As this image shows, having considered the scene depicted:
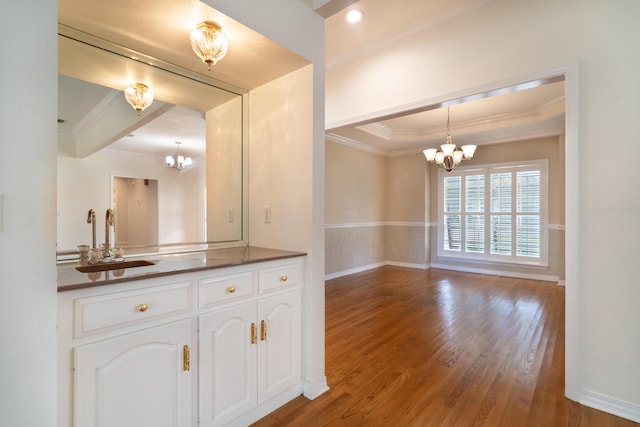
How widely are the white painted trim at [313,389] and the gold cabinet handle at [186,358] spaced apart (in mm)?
907

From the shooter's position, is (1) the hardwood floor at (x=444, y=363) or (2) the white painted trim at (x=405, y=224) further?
(2) the white painted trim at (x=405, y=224)

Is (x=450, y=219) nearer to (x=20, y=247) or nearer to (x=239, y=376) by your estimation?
(x=239, y=376)

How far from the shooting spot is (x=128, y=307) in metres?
1.25

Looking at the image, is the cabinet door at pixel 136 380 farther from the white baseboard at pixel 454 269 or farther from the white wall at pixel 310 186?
the white baseboard at pixel 454 269

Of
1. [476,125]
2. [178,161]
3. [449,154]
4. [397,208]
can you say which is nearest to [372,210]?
[397,208]

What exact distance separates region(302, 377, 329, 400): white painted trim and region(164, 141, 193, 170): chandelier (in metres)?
1.82

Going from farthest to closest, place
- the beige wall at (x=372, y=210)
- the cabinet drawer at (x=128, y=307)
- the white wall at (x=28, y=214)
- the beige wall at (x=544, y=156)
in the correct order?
the beige wall at (x=372, y=210)
the beige wall at (x=544, y=156)
the cabinet drawer at (x=128, y=307)
the white wall at (x=28, y=214)

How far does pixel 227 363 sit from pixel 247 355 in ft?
0.41

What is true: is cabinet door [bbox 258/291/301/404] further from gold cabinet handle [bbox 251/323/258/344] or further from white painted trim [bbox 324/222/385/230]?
white painted trim [bbox 324/222/385/230]

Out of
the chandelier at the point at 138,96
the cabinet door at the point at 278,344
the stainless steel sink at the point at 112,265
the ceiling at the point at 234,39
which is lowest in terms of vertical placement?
the cabinet door at the point at 278,344

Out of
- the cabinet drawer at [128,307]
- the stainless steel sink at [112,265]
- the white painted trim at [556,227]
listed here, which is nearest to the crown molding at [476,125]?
the white painted trim at [556,227]

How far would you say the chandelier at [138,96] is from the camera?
6.28 ft

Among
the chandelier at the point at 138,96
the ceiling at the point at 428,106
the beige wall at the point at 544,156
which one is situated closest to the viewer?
the chandelier at the point at 138,96

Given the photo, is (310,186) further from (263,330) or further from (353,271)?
(353,271)
